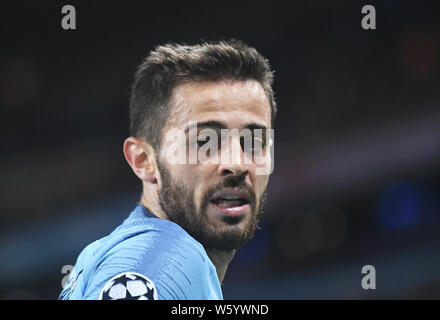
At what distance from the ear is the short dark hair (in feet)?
0.12

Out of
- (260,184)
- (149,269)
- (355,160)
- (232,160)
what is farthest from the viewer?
(355,160)

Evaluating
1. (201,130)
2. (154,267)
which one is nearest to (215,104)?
(201,130)

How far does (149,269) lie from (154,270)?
2 centimetres

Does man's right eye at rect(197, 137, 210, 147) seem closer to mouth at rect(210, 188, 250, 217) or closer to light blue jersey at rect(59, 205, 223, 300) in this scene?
mouth at rect(210, 188, 250, 217)

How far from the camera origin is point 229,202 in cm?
230

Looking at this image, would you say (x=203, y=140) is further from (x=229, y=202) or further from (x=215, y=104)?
(x=229, y=202)

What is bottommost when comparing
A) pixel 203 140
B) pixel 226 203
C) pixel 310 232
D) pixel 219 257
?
pixel 310 232

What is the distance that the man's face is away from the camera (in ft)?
7.51

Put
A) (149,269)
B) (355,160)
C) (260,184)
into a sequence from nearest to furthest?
(149,269) < (260,184) < (355,160)
